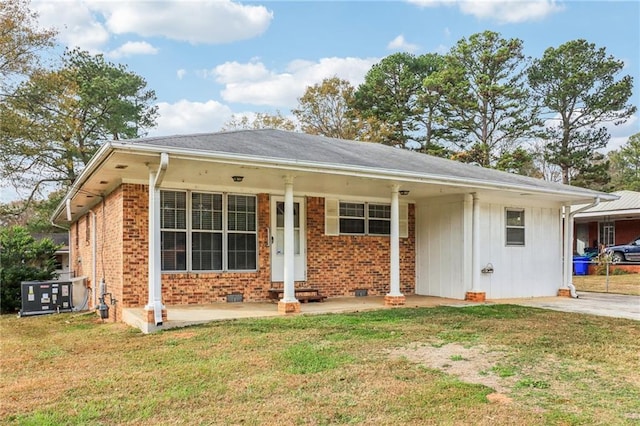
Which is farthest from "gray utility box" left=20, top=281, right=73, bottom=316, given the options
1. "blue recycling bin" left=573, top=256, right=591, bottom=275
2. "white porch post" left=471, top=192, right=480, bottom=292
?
"blue recycling bin" left=573, top=256, right=591, bottom=275

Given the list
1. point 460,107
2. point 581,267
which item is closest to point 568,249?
point 581,267

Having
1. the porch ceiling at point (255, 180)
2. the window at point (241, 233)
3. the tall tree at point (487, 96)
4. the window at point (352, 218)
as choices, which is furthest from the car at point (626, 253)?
the window at point (241, 233)

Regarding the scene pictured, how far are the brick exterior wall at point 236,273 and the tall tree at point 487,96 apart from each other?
17956 millimetres

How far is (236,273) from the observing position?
31.6 feet

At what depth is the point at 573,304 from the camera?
33.3ft

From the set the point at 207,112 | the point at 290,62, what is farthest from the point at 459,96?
the point at 207,112

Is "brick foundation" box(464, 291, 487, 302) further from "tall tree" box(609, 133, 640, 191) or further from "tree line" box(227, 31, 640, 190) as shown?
"tall tree" box(609, 133, 640, 191)

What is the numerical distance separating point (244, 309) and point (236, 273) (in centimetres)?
120

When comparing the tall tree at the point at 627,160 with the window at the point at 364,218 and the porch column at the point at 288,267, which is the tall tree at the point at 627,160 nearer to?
the window at the point at 364,218

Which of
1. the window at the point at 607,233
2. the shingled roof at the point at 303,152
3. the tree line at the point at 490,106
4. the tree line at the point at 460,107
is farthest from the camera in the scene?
the tree line at the point at 490,106

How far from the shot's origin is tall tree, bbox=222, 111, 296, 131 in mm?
28592

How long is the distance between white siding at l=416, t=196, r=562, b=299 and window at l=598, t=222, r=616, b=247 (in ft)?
48.4

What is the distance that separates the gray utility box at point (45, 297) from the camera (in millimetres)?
11148

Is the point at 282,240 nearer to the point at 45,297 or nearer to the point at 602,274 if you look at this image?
the point at 45,297
